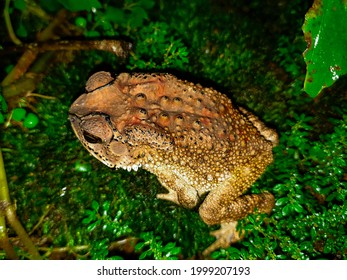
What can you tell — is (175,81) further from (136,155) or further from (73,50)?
(73,50)

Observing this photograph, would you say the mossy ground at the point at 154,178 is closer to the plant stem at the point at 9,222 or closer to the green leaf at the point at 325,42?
the plant stem at the point at 9,222

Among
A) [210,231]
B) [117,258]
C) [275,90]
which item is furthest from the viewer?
[275,90]

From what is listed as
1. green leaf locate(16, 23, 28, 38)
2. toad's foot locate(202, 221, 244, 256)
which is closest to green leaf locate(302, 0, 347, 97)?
toad's foot locate(202, 221, 244, 256)

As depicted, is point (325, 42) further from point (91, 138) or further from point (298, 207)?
point (91, 138)

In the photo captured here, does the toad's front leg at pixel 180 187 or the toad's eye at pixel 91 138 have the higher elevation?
the toad's eye at pixel 91 138

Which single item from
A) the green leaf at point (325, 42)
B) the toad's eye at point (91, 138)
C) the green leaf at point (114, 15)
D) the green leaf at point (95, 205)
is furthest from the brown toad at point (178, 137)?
the green leaf at point (114, 15)

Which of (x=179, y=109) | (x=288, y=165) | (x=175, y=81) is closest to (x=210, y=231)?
(x=288, y=165)
